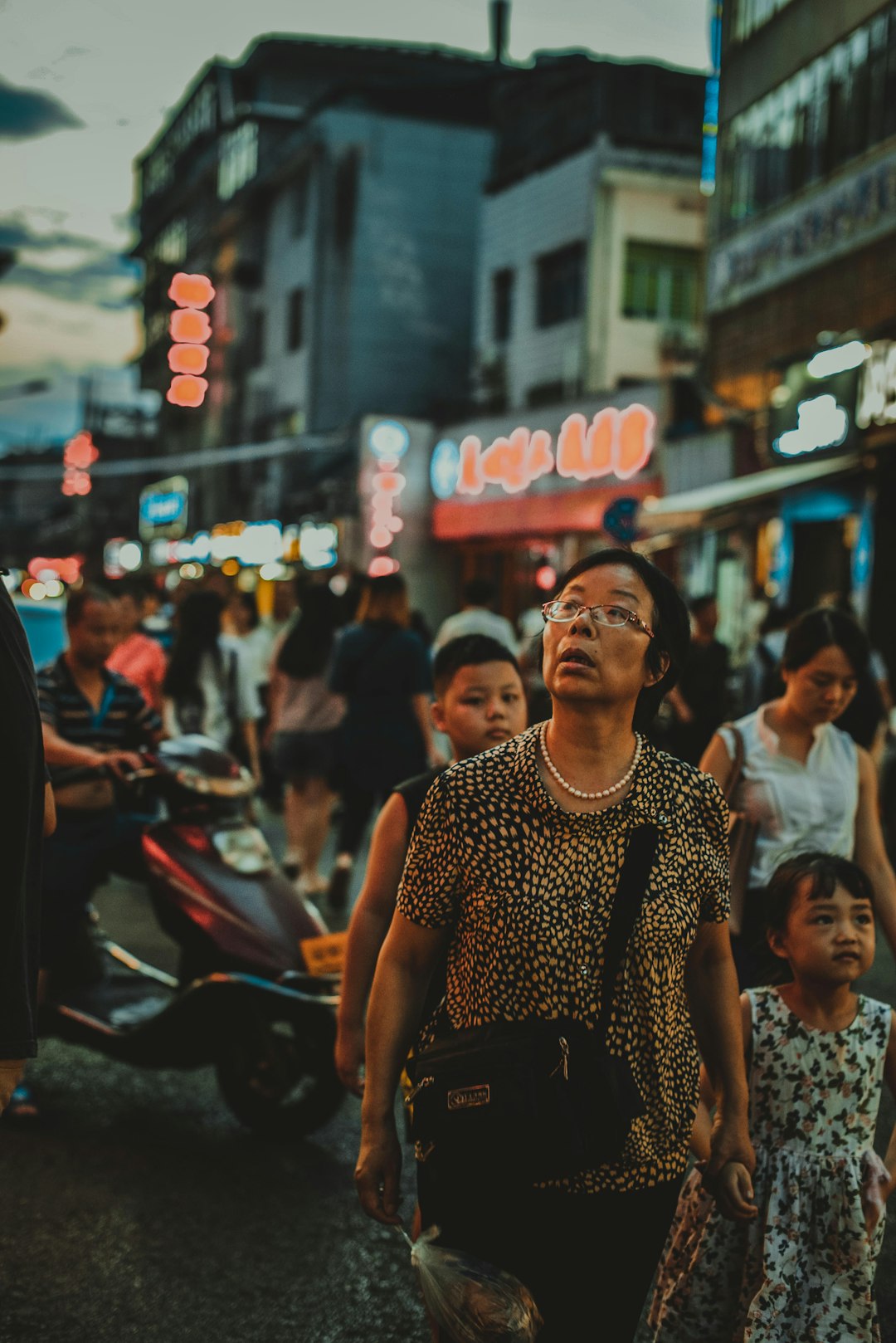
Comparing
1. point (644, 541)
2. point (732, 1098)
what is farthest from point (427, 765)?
point (644, 541)

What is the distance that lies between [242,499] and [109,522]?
22.0 meters

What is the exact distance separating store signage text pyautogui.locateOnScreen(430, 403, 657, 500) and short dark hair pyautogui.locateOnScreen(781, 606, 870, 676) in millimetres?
19682

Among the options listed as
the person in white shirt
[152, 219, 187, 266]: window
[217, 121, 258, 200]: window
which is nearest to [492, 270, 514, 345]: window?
[217, 121, 258, 200]: window

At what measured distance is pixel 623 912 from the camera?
8.21 ft

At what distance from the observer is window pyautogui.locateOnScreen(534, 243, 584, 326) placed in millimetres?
28172

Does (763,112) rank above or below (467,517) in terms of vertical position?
above

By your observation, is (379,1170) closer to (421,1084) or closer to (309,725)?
(421,1084)

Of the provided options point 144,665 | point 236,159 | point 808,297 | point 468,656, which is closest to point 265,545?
point 236,159

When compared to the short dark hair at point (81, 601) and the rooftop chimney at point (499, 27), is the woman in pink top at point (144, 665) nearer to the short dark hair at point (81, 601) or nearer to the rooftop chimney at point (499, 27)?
the short dark hair at point (81, 601)

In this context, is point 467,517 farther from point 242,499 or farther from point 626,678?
point 626,678

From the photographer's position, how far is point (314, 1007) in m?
5.03

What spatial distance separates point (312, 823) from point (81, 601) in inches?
173

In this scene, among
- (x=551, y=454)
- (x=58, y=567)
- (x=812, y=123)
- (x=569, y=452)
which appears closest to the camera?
(x=812, y=123)

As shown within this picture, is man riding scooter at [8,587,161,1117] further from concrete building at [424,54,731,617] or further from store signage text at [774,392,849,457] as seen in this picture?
concrete building at [424,54,731,617]
